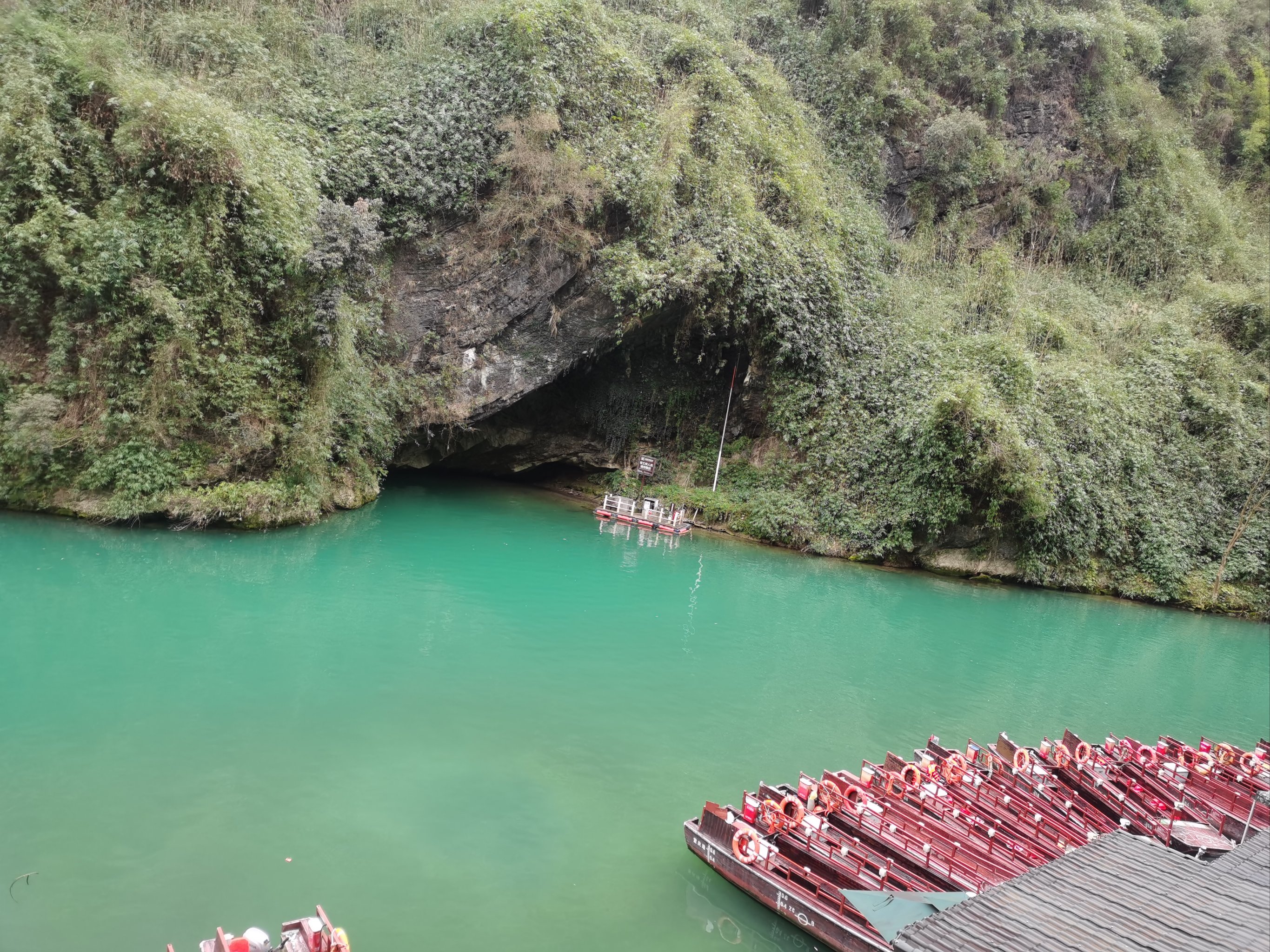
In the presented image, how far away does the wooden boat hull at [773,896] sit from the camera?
6363 millimetres

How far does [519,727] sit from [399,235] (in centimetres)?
1325

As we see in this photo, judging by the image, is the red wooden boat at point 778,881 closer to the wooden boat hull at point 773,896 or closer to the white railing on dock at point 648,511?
the wooden boat hull at point 773,896

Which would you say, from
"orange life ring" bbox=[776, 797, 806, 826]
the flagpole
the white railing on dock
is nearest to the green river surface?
"orange life ring" bbox=[776, 797, 806, 826]

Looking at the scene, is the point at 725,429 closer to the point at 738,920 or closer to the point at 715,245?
the point at 715,245

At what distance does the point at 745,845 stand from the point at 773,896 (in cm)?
44

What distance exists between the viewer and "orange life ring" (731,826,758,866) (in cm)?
711

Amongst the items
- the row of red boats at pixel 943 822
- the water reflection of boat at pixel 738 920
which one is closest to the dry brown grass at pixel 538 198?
the row of red boats at pixel 943 822

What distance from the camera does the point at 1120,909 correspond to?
17.3 ft

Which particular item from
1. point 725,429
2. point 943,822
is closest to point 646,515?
point 725,429

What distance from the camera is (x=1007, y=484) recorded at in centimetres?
1856

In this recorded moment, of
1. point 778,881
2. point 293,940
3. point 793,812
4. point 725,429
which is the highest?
point 725,429

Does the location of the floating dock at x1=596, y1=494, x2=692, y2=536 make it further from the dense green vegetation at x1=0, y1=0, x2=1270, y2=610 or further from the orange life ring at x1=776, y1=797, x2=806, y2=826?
the orange life ring at x1=776, y1=797, x2=806, y2=826

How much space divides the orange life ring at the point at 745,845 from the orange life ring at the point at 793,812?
0.45 meters

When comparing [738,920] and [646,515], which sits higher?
[646,515]
